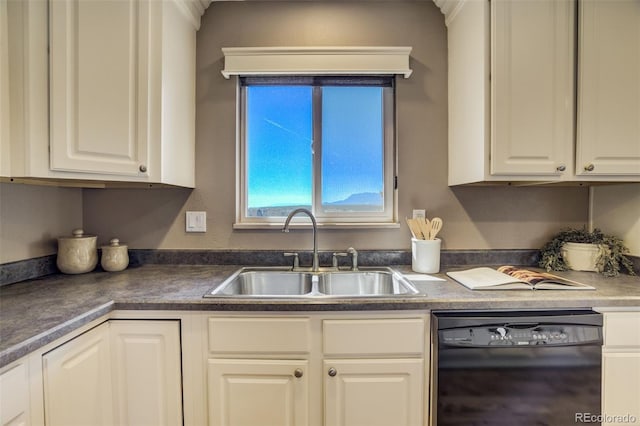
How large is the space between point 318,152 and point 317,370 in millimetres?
1194

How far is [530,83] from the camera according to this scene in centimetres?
140

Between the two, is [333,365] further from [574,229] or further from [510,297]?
[574,229]

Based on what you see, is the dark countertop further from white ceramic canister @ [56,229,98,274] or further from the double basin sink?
the double basin sink

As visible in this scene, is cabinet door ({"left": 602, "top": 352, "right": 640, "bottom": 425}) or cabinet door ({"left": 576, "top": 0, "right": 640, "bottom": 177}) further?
cabinet door ({"left": 576, "top": 0, "right": 640, "bottom": 177})

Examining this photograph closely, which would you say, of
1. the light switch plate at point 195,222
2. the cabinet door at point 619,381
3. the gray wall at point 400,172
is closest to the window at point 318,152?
the gray wall at point 400,172

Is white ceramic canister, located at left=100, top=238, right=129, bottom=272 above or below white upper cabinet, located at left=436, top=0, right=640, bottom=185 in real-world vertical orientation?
below

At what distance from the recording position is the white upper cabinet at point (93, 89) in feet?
3.73

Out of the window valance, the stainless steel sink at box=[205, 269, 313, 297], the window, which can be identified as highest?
the window valance

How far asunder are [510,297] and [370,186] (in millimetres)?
940

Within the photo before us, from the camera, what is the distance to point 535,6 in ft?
4.57

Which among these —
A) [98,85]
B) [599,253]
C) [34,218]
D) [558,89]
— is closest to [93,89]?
[98,85]

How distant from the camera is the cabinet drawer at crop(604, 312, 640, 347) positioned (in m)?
1.17

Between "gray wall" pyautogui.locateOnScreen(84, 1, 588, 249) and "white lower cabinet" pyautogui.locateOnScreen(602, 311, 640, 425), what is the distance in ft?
2.13

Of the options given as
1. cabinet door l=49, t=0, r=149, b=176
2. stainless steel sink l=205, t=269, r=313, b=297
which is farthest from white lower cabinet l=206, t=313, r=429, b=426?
cabinet door l=49, t=0, r=149, b=176
